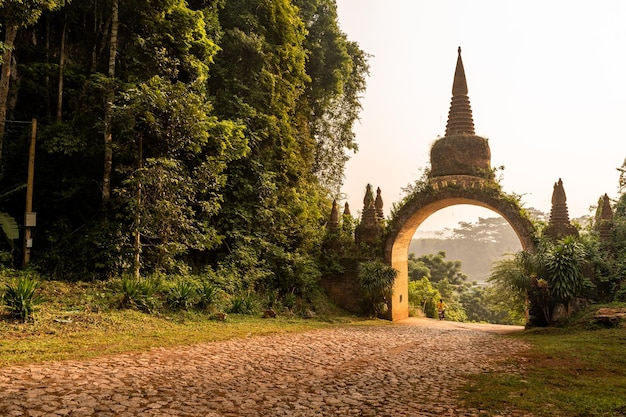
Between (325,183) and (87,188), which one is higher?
(325,183)

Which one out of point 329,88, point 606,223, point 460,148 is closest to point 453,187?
point 460,148

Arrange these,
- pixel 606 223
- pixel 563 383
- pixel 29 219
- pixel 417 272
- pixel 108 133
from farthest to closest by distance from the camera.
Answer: pixel 417 272 < pixel 606 223 < pixel 108 133 < pixel 29 219 < pixel 563 383

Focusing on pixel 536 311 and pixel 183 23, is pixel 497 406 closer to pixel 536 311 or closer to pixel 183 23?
pixel 536 311

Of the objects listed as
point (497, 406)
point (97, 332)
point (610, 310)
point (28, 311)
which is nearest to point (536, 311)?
point (610, 310)

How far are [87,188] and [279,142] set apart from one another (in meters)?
6.96

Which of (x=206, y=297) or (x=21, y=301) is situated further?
(x=206, y=297)

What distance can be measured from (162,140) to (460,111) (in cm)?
1246

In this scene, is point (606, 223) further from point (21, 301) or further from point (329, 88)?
point (21, 301)

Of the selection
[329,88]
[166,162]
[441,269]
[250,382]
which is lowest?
[250,382]

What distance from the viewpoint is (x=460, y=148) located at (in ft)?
55.2

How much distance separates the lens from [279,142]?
53.5 feet

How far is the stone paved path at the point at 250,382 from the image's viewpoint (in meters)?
4.26

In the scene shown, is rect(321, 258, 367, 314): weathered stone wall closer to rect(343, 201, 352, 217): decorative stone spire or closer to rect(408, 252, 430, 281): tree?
rect(343, 201, 352, 217): decorative stone spire

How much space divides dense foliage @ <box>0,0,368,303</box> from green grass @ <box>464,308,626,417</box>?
8628mm
